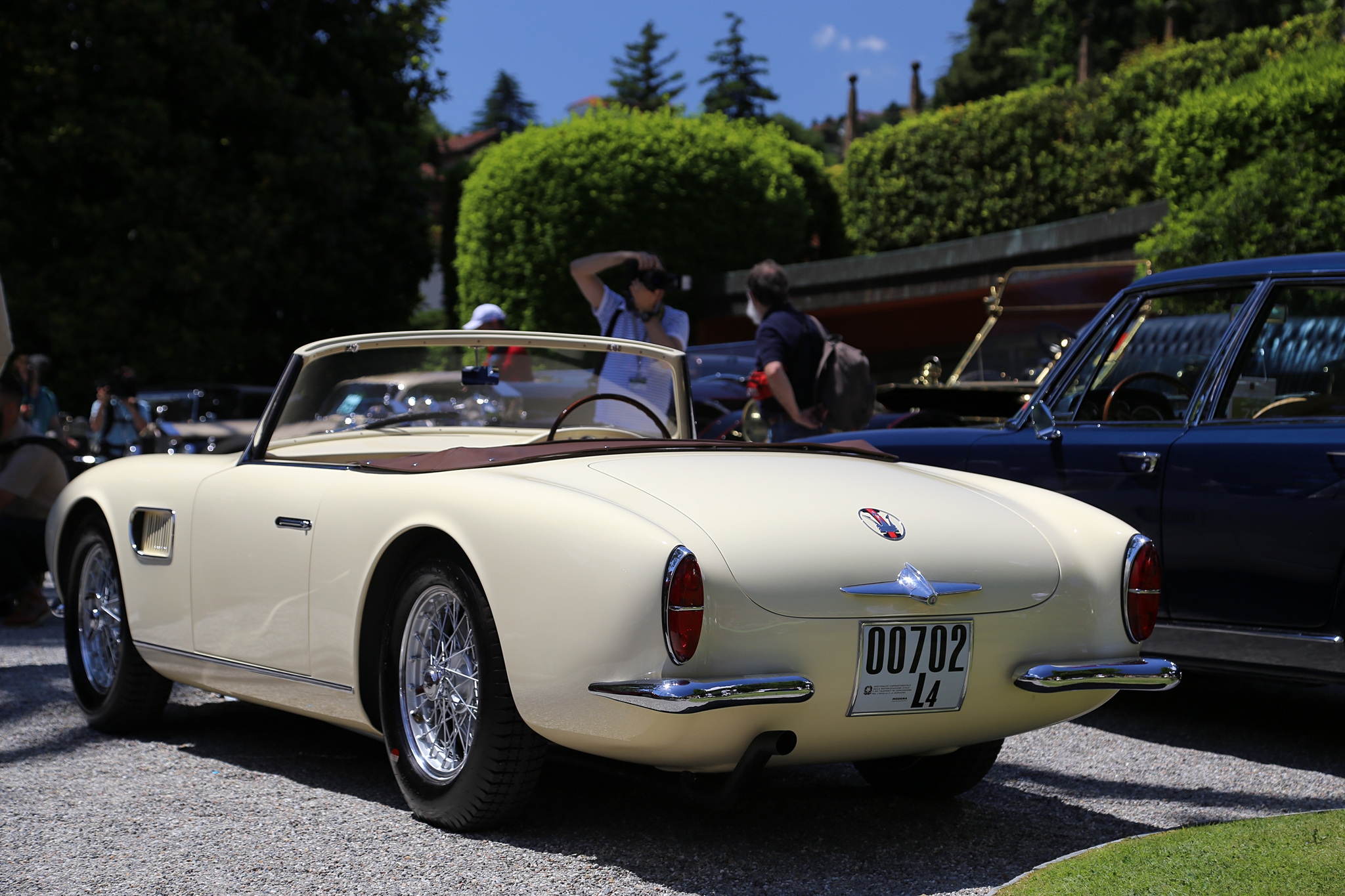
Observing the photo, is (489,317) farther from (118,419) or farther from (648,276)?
(118,419)

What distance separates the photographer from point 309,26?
947 inches

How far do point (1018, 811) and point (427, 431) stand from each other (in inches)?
88.7

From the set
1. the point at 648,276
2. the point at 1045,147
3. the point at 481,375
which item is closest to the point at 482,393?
the point at 481,375

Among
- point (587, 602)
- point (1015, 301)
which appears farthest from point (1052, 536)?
point (1015, 301)

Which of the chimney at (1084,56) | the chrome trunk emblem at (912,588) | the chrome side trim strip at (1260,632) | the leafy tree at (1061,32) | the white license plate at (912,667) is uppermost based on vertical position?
the leafy tree at (1061,32)

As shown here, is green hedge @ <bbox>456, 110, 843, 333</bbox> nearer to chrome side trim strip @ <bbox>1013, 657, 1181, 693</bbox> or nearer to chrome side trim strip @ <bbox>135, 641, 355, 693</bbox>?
chrome side trim strip @ <bbox>135, 641, 355, 693</bbox>

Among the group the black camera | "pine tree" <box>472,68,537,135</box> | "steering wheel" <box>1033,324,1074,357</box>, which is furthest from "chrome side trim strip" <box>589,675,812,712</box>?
"pine tree" <box>472,68,537,135</box>

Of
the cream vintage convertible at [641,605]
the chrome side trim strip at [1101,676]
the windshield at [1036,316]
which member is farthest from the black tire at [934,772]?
the windshield at [1036,316]

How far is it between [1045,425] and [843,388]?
5.93 ft

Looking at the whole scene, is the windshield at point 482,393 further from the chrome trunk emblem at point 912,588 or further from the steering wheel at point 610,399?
the chrome trunk emblem at point 912,588

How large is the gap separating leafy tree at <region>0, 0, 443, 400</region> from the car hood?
19525mm

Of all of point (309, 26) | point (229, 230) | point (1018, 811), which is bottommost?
point (1018, 811)

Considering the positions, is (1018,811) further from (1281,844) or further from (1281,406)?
(1281,406)

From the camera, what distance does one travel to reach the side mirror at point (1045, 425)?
5.03 meters
